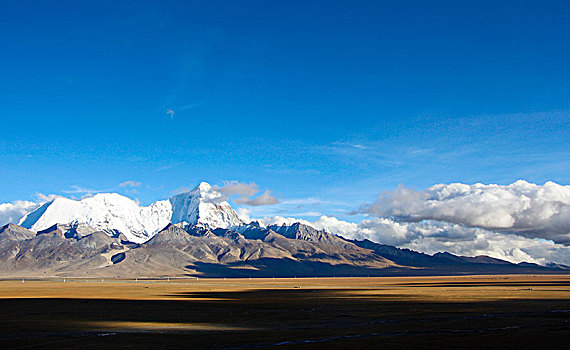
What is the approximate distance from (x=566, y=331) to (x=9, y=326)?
161ft

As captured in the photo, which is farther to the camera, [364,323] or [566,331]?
[364,323]

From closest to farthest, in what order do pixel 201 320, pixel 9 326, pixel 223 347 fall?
pixel 223 347, pixel 9 326, pixel 201 320

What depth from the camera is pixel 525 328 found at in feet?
149

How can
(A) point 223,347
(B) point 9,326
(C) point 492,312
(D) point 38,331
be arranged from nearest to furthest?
(A) point 223,347, (D) point 38,331, (B) point 9,326, (C) point 492,312

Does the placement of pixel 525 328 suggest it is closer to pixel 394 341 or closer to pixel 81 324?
pixel 394 341

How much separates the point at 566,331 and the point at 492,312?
2017 centimetres

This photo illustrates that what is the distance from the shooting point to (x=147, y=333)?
44.5 metres

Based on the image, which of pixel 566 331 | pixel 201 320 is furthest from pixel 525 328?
pixel 201 320

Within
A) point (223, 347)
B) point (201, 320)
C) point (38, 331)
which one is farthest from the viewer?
point (201, 320)

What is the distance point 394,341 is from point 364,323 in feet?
44.9

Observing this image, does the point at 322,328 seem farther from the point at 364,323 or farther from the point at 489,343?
the point at 489,343

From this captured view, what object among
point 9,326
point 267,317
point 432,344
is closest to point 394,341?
point 432,344

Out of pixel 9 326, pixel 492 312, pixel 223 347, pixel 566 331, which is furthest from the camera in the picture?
pixel 492 312

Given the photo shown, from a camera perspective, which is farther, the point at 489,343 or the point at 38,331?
the point at 38,331
